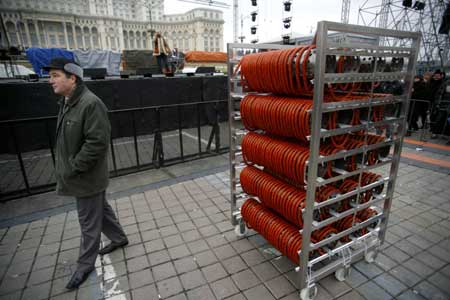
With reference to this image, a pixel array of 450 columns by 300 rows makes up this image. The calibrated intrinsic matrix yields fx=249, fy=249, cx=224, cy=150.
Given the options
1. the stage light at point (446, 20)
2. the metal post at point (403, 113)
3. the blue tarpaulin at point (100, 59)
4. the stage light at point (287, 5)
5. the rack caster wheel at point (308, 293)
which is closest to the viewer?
the metal post at point (403, 113)

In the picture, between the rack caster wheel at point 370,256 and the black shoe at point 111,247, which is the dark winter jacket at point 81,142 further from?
the rack caster wheel at point 370,256

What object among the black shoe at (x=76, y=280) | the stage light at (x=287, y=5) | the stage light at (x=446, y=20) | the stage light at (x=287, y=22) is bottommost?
the black shoe at (x=76, y=280)

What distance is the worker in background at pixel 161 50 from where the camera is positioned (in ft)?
33.7

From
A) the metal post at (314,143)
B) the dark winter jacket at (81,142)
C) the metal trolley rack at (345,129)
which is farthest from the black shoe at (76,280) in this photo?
the metal post at (314,143)

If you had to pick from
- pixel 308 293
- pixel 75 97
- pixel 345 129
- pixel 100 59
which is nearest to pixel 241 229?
pixel 308 293

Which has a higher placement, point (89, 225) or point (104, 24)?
point (104, 24)

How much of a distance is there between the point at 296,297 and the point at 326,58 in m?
2.18

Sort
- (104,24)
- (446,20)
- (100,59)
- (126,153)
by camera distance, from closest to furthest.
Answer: (126,153), (446,20), (100,59), (104,24)

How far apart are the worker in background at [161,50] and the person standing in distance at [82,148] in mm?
8328

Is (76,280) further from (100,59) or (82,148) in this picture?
(100,59)

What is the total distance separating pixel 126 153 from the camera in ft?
22.3

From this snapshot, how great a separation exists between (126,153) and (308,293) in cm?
580

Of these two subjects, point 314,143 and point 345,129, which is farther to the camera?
point 345,129

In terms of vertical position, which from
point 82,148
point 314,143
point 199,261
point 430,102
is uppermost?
point 314,143
